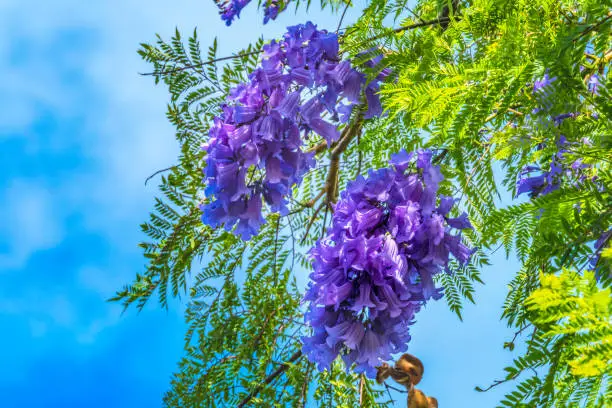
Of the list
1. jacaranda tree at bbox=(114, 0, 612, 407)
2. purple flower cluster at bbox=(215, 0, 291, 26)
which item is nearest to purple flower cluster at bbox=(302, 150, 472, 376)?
jacaranda tree at bbox=(114, 0, 612, 407)

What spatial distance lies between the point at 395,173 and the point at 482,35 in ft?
1.01

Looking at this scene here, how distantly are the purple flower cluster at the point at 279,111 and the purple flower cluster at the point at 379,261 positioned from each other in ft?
0.60

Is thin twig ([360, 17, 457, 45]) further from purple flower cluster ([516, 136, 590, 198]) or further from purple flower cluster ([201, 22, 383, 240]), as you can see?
purple flower cluster ([516, 136, 590, 198])

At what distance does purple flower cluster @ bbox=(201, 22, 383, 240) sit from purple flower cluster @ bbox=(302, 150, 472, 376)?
0.18 metres

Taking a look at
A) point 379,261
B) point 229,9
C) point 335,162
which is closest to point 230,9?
point 229,9

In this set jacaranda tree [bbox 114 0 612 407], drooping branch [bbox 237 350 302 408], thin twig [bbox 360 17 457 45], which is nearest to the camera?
jacaranda tree [bbox 114 0 612 407]

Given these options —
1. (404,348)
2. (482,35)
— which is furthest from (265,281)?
(482,35)

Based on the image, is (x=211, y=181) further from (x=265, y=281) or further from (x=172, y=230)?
(x=265, y=281)

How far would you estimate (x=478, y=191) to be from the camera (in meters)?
1.32

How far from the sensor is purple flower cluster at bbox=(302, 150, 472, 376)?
3.57ft

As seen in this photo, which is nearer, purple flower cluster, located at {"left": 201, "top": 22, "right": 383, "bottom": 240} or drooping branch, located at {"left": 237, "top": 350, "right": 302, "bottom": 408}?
purple flower cluster, located at {"left": 201, "top": 22, "right": 383, "bottom": 240}

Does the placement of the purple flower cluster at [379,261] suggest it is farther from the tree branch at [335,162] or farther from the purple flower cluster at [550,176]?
the tree branch at [335,162]

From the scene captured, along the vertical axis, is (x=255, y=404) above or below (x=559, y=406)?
above

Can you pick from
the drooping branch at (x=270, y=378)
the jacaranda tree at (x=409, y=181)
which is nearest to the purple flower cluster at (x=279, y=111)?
the jacaranda tree at (x=409, y=181)
